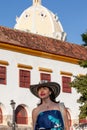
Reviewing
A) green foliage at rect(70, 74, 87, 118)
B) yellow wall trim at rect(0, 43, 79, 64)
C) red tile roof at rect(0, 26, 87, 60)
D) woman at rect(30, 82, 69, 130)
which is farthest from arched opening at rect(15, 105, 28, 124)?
woman at rect(30, 82, 69, 130)

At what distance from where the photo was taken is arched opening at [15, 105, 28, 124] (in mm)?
22931

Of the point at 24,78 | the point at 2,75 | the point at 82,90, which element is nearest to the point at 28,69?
the point at 24,78

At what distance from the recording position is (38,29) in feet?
214

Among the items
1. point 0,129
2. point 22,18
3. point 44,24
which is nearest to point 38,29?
point 44,24

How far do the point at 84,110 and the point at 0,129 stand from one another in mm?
5543

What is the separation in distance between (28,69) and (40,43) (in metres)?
2.59

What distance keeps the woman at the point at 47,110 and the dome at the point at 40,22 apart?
58063 mm

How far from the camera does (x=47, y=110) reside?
5844 millimetres

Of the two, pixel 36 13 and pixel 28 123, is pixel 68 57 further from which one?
pixel 36 13

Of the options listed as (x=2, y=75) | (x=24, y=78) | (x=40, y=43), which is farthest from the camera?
(x=40, y=43)

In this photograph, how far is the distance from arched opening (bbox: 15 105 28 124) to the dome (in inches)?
1617

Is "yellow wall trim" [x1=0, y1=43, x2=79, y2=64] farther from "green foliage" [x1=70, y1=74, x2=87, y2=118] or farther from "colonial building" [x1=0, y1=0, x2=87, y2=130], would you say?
"green foliage" [x1=70, y1=74, x2=87, y2=118]

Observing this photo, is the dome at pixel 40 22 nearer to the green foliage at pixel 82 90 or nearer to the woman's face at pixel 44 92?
the green foliage at pixel 82 90

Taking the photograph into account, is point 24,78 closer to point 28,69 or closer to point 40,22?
point 28,69
